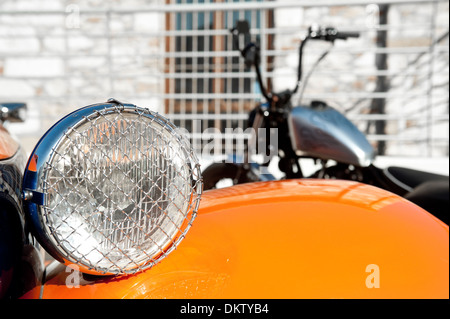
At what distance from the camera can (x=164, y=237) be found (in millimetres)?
637

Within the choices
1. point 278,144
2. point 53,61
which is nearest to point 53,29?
point 53,61

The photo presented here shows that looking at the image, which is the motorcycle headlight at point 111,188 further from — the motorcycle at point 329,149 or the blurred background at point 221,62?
the blurred background at point 221,62

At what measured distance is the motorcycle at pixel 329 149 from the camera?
1148mm

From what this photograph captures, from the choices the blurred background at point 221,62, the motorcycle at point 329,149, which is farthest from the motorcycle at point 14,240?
the blurred background at point 221,62

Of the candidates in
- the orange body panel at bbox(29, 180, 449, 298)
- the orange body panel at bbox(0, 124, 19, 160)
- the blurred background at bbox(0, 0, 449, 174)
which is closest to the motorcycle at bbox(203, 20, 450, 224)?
the orange body panel at bbox(29, 180, 449, 298)

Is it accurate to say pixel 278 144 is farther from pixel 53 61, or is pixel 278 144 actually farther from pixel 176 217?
pixel 53 61

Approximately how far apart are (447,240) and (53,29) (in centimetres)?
621

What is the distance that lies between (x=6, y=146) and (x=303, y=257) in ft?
1.73

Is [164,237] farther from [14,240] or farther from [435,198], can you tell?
[435,198]

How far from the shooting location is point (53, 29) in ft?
19.5

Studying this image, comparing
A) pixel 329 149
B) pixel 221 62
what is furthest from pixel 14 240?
pixel 221 62
